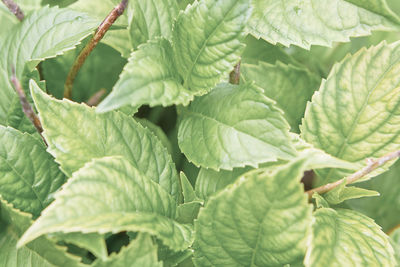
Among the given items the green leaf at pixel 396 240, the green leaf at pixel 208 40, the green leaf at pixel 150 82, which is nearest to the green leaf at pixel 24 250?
the green leaf at pixel 150 82

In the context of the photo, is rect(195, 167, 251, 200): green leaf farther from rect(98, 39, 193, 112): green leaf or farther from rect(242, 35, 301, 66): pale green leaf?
rect(242, 35, 301, 66): pale green leaf

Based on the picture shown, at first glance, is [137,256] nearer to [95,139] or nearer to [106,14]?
[95,139]

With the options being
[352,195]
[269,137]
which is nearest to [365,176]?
[352,195]

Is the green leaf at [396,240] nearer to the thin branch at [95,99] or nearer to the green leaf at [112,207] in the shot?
the green leaf at [112,207]

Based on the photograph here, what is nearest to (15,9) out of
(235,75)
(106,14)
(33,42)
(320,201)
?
(33,42)

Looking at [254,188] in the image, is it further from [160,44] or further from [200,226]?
[160,44]

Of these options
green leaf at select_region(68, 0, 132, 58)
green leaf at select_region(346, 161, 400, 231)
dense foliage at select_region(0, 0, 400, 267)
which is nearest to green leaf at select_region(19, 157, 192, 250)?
dense foliage at select_region(0, 0, 400, 267)
